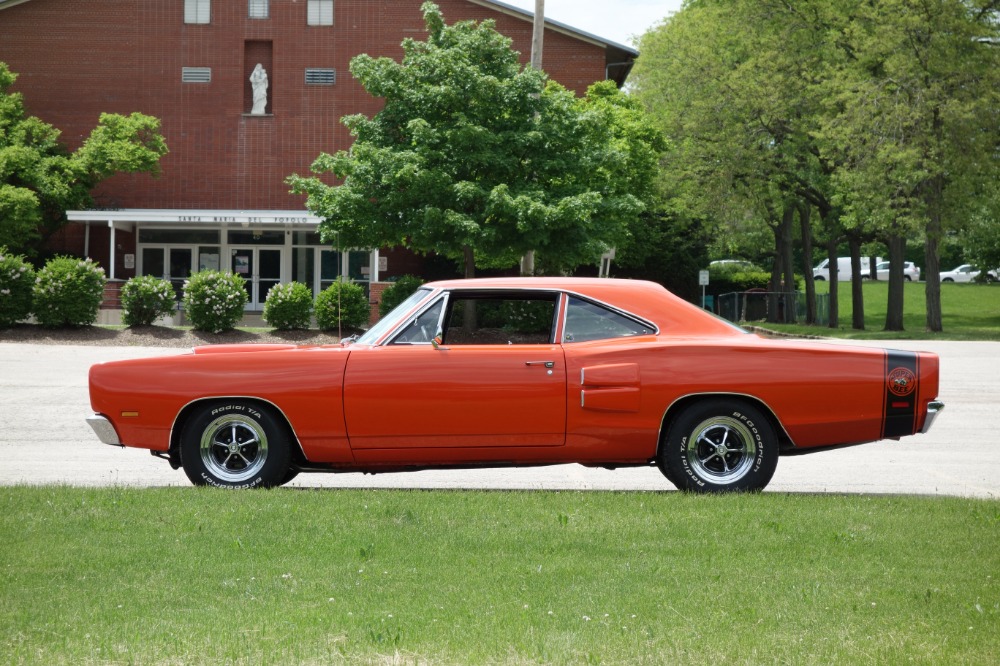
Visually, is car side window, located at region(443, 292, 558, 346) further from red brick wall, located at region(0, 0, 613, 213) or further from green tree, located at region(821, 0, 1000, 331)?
red brick wall, located at region(0, 0, 613, 213)

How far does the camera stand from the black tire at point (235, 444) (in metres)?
8.16

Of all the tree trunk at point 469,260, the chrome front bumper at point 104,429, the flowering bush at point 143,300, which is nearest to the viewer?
the chrome front bumper at point 104,429

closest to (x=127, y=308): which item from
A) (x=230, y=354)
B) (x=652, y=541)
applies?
(x=230, y=354)

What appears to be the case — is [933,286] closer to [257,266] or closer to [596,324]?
[257,266]

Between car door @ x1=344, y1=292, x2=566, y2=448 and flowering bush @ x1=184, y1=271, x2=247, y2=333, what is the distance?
22.3 meters

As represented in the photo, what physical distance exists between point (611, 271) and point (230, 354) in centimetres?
4350

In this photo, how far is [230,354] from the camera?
823 centimetres

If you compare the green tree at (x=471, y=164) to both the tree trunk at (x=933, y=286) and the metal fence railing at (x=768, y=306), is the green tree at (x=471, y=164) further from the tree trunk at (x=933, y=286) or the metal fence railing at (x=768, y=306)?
the metal fence railing at (x=768, y=306)

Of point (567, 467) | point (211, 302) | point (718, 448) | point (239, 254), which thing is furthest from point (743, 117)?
point (718, 448)

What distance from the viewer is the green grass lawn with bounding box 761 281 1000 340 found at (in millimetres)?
47344

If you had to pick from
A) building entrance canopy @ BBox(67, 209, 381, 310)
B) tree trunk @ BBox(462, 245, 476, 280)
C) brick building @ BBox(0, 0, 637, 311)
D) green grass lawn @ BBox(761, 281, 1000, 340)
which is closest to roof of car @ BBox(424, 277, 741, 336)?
tree trunk @ BBox(462, 245, 476, 280)

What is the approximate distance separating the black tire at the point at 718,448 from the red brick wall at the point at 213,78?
3868 centimetres

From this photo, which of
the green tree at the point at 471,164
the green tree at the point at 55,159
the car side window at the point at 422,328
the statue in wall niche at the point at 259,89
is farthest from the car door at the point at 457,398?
the statue in wall niche at the point at 259,89

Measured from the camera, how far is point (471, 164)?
2884 cm
